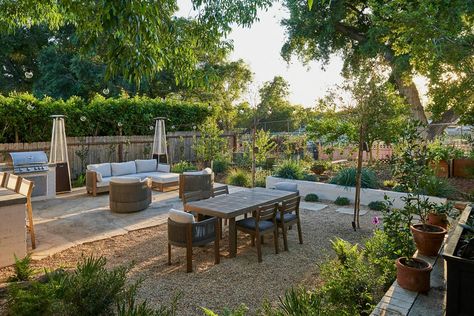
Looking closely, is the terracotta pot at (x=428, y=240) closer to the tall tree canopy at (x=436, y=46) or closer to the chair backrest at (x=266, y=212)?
the chair backrest at (x=266, y=212)

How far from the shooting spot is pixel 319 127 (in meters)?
9.32

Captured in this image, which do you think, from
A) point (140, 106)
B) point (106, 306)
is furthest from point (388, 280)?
point (140, 106)

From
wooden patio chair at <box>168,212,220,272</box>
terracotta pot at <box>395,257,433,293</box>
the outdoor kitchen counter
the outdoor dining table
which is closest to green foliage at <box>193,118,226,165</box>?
the outdoor dining table

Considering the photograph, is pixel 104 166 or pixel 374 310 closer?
pixel 374 310

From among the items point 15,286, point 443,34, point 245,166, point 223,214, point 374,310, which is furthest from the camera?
point 245,166

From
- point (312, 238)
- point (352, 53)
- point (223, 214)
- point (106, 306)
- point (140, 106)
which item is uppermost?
point (352, 53)

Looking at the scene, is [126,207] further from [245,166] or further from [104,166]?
[245,166]

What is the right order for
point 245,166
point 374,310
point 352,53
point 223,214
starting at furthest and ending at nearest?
point 352,53 → point 245,166 → point 223,214 → point 374,310

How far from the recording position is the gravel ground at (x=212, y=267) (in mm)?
3468

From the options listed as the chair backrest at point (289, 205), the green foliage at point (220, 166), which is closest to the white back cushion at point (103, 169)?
the green foliage at point (220, 166)

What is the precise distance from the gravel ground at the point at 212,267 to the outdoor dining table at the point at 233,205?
411mm

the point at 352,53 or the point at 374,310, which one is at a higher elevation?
the point at 352,53

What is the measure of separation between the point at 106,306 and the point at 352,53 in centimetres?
1517

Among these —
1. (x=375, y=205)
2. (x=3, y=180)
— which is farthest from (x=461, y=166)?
(x=3, y=180)
